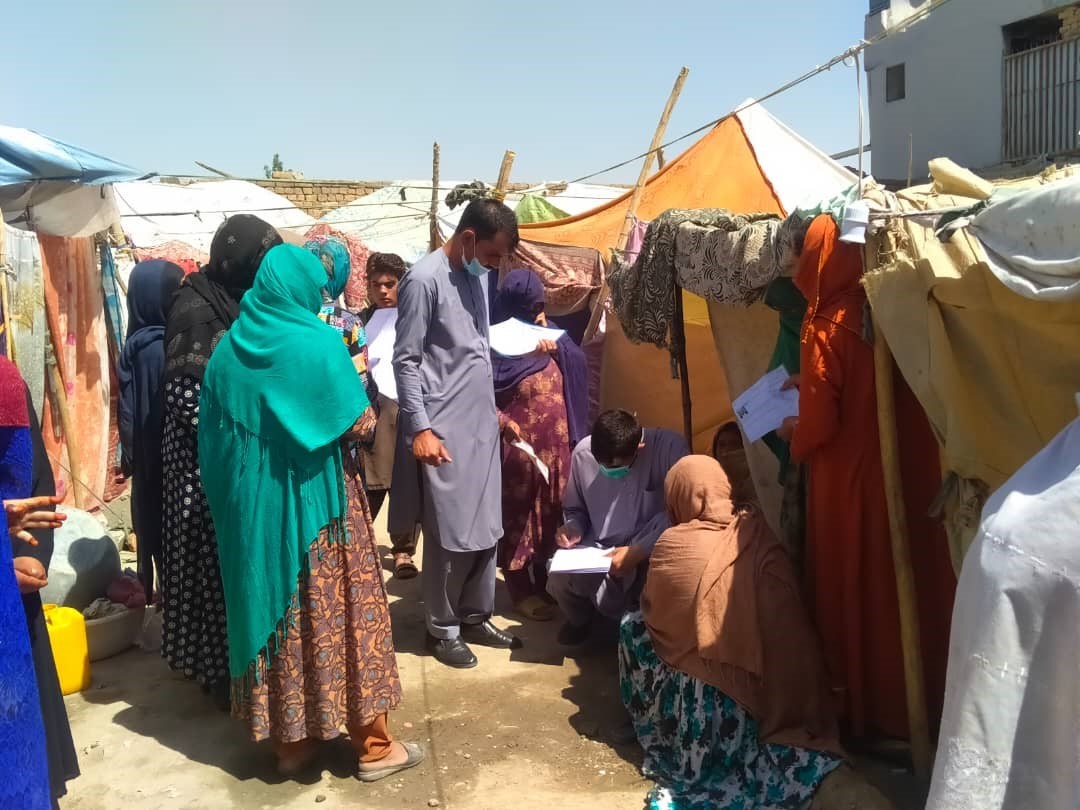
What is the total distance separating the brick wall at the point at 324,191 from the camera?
48.4ft

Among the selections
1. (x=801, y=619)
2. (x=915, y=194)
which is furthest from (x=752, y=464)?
(x=915, y=194)

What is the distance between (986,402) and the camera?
7.43 feet

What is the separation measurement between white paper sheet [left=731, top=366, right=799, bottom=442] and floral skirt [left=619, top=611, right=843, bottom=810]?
81cm

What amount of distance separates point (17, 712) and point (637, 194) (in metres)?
4.93

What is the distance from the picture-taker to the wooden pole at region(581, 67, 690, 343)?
557cm

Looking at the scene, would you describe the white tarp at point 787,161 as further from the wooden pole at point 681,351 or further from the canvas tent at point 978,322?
the canvas tent at point 978,322

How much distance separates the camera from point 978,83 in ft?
47.2

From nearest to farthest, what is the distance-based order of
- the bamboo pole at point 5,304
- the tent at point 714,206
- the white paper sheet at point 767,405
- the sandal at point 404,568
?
the white paper sheet at point 767,405 → the tent at point 714,206 → the bamboo pole at point 5,304 → the sandal at point 404,568

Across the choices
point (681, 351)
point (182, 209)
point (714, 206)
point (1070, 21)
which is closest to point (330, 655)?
point (681, 351)

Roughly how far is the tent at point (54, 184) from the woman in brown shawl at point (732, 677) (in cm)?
404

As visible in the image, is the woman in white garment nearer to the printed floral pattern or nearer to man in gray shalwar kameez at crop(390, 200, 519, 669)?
man in gray shalwar kameez at crop(390, 200, 519, 669)

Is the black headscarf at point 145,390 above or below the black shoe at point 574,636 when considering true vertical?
above

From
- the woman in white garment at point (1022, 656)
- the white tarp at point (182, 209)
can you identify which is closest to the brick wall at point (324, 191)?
the white tarp at point (182, 209)

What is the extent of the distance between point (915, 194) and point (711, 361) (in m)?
2.07
